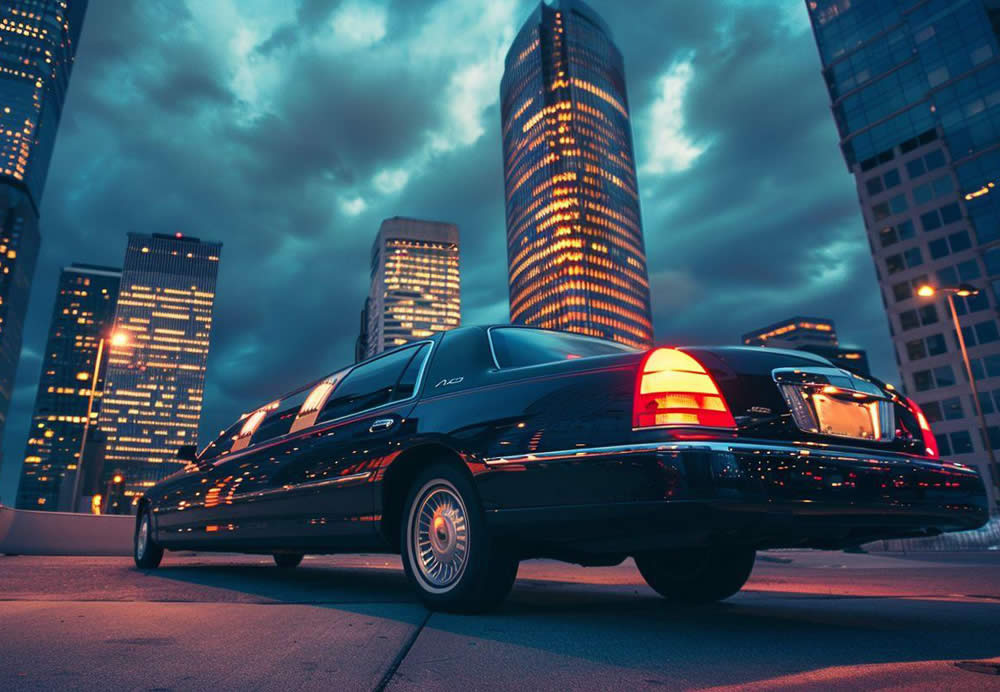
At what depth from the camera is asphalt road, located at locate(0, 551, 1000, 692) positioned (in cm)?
190

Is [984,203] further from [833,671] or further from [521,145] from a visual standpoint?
[521,145]

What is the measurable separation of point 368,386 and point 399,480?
800 mm

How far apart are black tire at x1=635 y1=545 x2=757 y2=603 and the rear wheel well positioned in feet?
4.88

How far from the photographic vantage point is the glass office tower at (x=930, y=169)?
183 feet

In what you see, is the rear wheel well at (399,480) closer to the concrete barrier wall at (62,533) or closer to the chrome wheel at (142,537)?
the chrome wheel at (142,537)

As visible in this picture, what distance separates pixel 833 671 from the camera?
6.63 feet

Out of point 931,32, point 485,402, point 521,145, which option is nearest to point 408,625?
point 485,402

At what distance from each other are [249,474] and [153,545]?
2763mm

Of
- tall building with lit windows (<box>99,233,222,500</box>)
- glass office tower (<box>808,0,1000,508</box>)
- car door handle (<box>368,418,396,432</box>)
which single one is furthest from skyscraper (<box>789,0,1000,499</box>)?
tall building with lit windows (<box>99,233,222,500</box>)

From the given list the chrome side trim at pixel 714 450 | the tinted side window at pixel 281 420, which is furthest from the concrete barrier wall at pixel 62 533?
the chrome side trim at pixel 714 450

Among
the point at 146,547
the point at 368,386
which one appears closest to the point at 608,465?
the point at 368,386

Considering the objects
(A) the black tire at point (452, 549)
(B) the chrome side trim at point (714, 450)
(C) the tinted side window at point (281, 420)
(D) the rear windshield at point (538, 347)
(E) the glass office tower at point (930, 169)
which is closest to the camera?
(B) the chrome side trim at point (714, 450)

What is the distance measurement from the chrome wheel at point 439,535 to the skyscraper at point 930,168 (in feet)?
206

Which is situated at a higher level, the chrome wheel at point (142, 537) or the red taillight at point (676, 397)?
the red taillight at point (676, 397)
